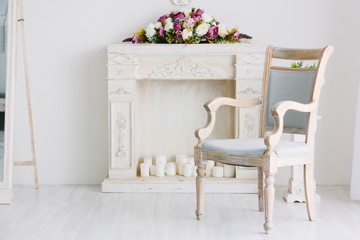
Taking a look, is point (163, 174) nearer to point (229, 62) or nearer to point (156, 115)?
point (156, 115)

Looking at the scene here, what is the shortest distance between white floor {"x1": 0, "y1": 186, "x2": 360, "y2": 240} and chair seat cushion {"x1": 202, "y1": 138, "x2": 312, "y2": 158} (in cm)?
42

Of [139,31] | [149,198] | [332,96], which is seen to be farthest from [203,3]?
[149,198]

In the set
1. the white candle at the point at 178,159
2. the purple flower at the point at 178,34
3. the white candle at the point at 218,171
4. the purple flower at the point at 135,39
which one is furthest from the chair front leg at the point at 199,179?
the purple flower at the point at 135,39

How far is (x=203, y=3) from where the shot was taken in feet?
11.7

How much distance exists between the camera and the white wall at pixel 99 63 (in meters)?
3.57

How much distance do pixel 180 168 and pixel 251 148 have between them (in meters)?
1.13

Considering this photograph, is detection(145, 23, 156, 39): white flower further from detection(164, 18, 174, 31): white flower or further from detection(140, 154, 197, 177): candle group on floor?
detection(140, 154, 197, 177): candle group on floor

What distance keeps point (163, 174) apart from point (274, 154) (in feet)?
4.04

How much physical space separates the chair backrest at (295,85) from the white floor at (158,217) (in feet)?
1.65

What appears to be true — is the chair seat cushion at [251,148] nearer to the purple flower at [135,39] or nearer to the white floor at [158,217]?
the white floor at [158,217]

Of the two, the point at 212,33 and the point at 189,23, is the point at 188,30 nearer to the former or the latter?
the point at 189,23

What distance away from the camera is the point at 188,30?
3299mm

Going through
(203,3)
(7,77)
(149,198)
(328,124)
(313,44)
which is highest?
(203,3)

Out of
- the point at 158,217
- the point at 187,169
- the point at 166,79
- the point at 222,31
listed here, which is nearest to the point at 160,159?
the point at 187,169
